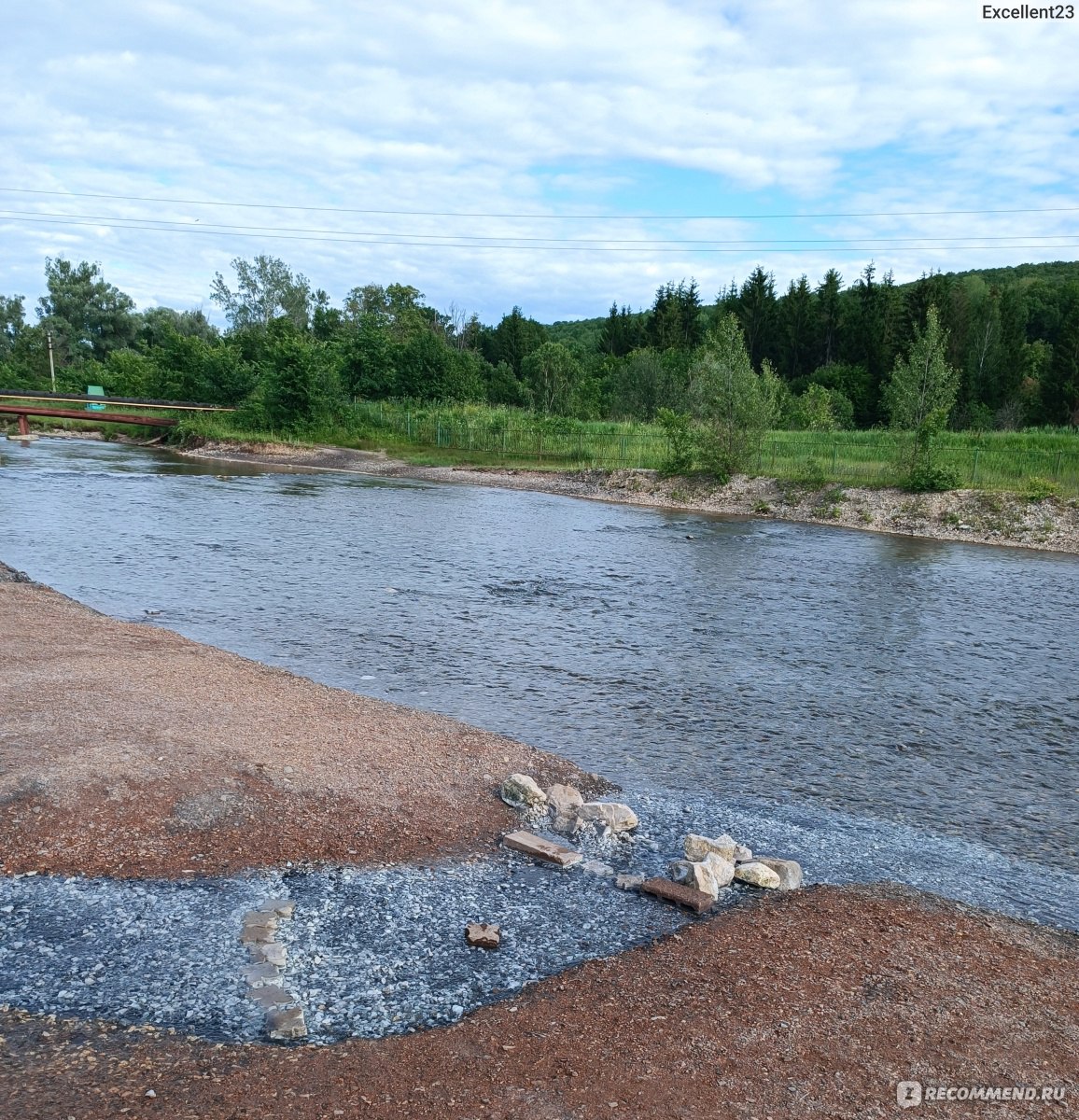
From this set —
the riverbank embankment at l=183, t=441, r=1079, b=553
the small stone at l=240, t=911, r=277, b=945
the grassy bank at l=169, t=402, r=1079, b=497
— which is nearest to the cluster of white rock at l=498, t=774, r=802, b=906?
the small stone at l=240, t=911, r=277, b=945

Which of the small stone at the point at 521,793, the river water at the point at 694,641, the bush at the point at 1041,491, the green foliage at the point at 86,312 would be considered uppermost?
the green foliage at the point at 86,312

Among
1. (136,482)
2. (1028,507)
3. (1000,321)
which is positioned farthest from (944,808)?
(1000,321)

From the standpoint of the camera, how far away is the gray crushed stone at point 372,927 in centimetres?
521

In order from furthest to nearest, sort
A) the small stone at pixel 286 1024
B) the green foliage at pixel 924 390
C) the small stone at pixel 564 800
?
1. the green foliage at pixel 924 390
2. the small stone at pixel 564 800
3. the small stone at pixel 286 1024

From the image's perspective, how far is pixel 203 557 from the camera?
21.6m

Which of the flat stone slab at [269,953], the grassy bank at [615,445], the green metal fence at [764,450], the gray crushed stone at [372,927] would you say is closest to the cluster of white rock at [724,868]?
the gray crushed stone at [372,927]

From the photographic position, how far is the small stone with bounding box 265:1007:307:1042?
16.1 feet

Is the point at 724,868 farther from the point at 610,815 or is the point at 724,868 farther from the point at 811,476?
the point at 811,476

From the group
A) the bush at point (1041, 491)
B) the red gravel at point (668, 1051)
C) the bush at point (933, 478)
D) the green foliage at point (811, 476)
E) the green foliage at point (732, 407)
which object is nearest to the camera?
the red gravel at point (668, 1051)

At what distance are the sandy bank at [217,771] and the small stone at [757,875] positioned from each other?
1889 millimetres

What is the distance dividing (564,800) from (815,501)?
102ft

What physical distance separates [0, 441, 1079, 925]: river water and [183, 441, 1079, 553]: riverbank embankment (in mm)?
3113

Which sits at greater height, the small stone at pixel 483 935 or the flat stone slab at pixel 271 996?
the flat stone slab at pixel 271 996

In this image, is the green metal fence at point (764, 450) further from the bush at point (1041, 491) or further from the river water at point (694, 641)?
the river water at point (694, 641)
